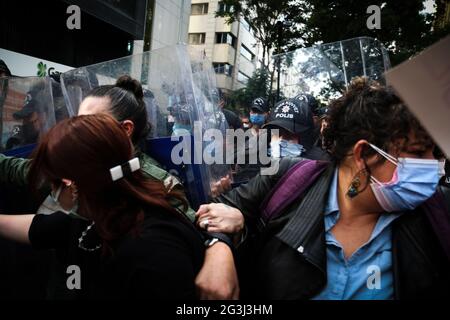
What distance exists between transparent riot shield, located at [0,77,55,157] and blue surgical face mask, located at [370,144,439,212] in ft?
6.05

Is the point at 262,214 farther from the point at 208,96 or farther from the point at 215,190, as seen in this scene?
the point at 208,96

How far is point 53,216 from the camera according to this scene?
139 cm

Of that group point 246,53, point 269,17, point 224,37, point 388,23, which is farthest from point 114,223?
point 246,53

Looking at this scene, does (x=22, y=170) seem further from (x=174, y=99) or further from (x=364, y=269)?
(x=364, y=269)

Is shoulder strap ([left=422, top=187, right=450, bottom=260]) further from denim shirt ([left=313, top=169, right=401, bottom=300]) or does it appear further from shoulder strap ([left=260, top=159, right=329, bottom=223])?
shoulder strap ([left=260, top=159, right=329, bottom=223])

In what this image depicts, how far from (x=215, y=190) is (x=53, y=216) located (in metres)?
0.86

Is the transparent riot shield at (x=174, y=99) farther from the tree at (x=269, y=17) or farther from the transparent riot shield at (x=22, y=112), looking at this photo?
the tree at (x=269, y=17)

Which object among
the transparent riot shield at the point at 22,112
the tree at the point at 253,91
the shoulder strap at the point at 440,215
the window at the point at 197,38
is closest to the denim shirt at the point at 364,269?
the shoulder strap at the point at 440,215

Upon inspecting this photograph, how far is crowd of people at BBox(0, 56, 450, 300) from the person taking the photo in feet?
3.76

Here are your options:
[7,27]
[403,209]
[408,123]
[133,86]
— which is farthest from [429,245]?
[7,27]

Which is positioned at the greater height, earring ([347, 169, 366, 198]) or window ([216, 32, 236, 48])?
window ([216, 32, 236, 48])

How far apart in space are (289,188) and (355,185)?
276 mm

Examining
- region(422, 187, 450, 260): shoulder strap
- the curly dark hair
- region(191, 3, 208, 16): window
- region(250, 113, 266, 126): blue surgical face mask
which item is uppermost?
region(191, 3, 208, 16): window

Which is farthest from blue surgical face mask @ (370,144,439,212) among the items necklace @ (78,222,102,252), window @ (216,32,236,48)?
window @ (216,32,236,48)
